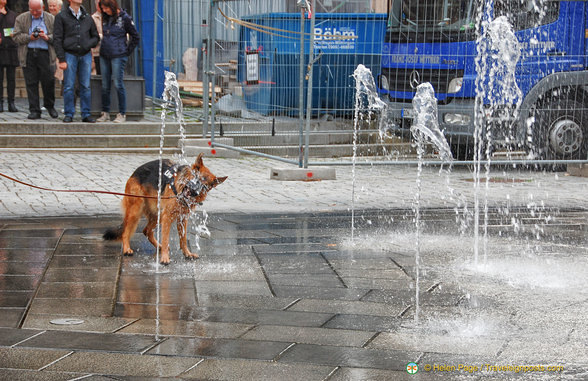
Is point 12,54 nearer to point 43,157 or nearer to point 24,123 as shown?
point 24,123

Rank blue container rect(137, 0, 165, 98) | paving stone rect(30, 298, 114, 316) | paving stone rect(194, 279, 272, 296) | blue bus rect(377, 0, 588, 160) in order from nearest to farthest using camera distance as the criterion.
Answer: paving stone rect(30, 298, 114, 316) < paving stone rect(194, 279, 272, 296) < blue bus rect(377, 0, 588, 160) < blue container rect(137, 0, 165, 98)

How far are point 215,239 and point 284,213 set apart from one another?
5.55 feet

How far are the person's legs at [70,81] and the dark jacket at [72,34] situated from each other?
0.34 ft

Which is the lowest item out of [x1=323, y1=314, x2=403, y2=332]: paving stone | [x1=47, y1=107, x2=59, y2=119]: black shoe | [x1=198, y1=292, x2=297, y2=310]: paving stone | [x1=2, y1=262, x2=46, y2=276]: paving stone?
[x1=323, y1=314, x2=403, y2=332]: paving stone

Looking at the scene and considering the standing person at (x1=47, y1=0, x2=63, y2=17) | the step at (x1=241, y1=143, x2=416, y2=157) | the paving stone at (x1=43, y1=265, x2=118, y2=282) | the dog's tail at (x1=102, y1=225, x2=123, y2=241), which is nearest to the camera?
the paving stone at (x1=43, y1=265, x2=118, y2=282)

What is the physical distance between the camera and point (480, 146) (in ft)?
40.7

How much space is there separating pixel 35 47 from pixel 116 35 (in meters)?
1.43

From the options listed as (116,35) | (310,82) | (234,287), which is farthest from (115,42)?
(234,287)

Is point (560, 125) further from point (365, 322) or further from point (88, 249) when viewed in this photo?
point (365, 322)

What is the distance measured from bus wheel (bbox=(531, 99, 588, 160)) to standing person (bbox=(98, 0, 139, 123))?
7.14 m

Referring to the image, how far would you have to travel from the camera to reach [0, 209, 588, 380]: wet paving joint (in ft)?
14.6

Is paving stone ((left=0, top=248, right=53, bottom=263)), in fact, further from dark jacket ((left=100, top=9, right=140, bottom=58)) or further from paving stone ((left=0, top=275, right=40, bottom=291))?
dark jacket ((left=100, top=9, right=140, bottom=58))

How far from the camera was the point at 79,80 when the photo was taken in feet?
47.8

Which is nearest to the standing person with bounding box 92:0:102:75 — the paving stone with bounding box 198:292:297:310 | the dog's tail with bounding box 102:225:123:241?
the dog's tail with bounding box 102:225:123:241
